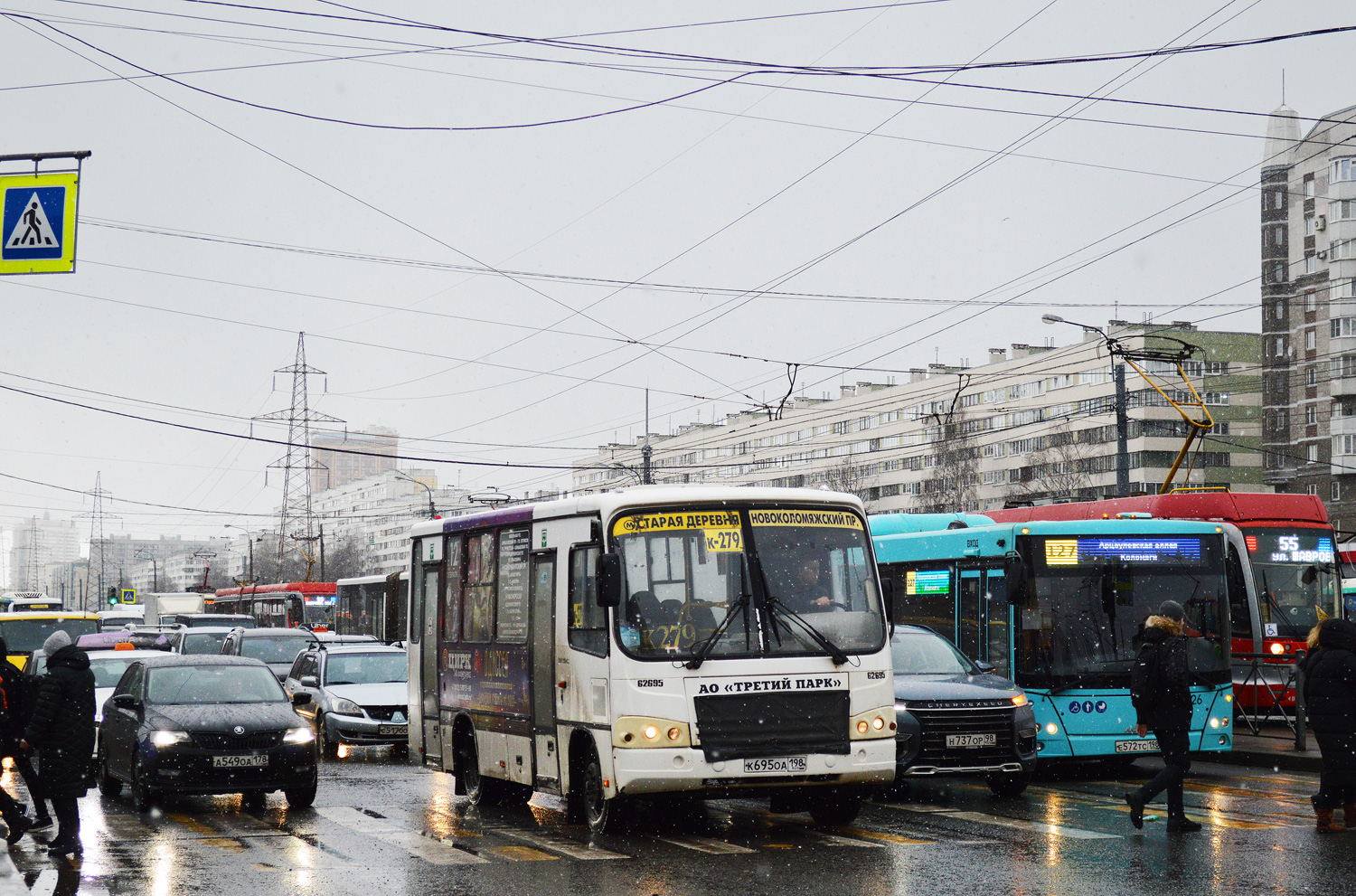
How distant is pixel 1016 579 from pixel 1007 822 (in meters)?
3.89

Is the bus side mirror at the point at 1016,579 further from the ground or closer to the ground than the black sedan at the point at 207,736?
further from the ground

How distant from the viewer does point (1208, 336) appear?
108000 mm

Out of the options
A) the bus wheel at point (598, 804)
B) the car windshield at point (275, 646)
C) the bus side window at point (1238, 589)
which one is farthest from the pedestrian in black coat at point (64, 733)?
the bus side window at point (1238, 589)

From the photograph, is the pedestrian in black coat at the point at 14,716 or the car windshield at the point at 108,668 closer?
the pedestrian in black coat at the point at 14,716

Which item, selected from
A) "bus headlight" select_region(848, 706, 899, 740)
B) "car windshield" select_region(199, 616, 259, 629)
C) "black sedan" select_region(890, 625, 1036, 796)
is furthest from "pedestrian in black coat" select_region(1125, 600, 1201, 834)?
"car windshield" select_region(199, 616, 259, 629)

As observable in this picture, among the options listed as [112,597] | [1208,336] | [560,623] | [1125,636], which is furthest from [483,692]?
[1208,336]

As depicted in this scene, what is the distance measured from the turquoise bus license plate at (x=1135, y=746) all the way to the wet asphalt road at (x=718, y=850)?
0.91 metres

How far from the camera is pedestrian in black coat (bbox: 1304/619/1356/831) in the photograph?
12016 millimetres

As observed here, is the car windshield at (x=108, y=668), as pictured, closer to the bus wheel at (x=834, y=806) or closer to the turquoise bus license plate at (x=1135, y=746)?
the bus wheel at (x=834, y=806)

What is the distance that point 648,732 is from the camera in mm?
11992

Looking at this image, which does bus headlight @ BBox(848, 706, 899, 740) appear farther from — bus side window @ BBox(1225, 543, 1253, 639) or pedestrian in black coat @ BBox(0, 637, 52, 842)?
bus side window @ BBox(1225, 543, 1253, 639)

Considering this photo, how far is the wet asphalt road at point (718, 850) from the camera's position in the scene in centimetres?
1008

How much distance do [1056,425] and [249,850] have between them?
96642mm

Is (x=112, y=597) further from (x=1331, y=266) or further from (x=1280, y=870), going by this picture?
(x=1280, y=870)
